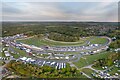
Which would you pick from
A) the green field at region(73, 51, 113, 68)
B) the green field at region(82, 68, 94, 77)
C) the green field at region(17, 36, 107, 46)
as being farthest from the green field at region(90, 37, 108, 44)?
the green field at region(82, 68, 94, 77)

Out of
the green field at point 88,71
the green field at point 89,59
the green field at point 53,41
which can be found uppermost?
the green field at point 53,41

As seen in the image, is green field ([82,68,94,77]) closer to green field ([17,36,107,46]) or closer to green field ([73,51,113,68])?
green field ([73,51,113,68])

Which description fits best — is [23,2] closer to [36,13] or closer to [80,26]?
[36,13]

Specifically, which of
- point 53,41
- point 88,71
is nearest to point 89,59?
point 88,71

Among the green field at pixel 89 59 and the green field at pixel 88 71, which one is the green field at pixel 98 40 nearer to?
the green field at pixel 89 59

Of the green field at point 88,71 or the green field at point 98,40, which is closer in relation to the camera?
the green field at point 88,71

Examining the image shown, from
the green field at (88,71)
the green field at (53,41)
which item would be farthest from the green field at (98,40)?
the green field at (88,71)

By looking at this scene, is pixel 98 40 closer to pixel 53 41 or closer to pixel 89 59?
pixel 89 59

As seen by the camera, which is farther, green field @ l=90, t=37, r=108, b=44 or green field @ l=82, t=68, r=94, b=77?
green field @ l=90, t=37, r=108, b=44

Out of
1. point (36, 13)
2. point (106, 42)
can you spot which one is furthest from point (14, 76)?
point (106, 42)

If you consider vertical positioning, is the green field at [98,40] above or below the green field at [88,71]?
above

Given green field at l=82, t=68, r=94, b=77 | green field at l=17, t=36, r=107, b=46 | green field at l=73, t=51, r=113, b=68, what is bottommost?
green field at l=82, t=68, r=94, b=77
